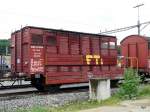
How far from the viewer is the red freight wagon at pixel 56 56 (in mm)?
16609

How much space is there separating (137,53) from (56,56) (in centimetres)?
896

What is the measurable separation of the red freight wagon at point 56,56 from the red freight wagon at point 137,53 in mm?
4096

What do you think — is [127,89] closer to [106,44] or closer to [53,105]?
[53,105]

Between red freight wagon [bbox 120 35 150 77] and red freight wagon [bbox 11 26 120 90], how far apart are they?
4096 millimetres

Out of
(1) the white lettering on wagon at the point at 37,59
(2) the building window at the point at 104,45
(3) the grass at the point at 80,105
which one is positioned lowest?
(3) the grass at the point at 80,105

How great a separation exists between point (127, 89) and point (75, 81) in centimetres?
458

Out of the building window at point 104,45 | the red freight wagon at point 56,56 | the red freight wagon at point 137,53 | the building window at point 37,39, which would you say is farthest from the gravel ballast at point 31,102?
the red freight wagon at point 137,53

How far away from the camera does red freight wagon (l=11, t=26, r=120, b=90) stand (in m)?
16.6

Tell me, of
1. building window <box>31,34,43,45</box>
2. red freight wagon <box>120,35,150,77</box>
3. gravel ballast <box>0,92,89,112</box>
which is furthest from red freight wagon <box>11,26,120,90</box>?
red freight wagon <box>120,35,150,77</box>

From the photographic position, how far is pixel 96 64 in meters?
19.7

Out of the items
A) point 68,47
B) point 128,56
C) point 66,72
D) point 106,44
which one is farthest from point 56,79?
point 128,56

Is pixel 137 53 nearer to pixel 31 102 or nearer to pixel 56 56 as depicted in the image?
pixel 56 56

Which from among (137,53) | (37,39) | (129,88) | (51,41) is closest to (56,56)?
(51,41)

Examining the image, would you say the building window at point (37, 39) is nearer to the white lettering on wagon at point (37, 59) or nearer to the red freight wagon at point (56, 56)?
the red freight wagon at point (56, 56)
